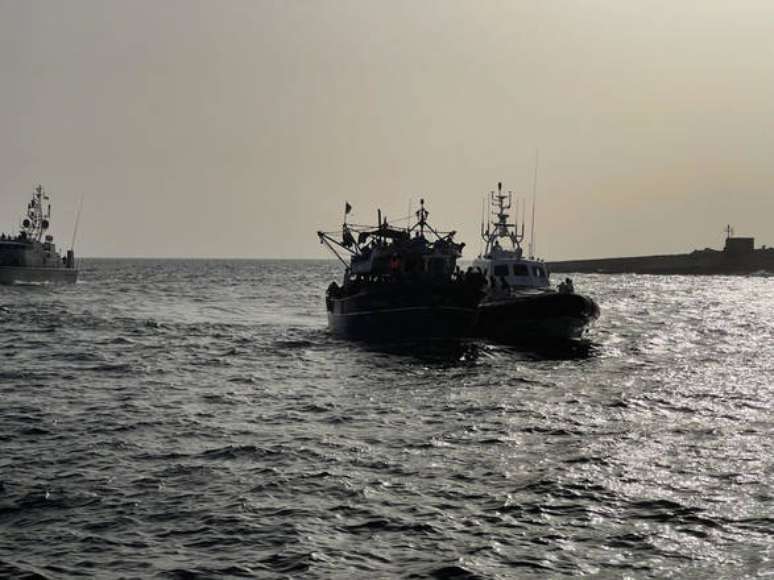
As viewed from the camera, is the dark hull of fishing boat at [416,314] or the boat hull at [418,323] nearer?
the dark hull of fishing boat at [416,314]

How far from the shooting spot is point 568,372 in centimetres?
2870

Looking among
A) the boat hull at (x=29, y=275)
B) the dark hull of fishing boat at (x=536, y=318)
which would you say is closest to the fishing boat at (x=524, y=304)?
the dark hull of fishing boat at (x=536, y=318)

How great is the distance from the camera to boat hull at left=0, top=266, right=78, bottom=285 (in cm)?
8212

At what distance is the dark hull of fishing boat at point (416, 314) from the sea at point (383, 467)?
3.28 m

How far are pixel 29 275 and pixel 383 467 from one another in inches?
3152

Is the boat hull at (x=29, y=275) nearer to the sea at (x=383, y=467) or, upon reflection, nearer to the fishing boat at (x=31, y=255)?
the fishing boat at (x=31, y=255)

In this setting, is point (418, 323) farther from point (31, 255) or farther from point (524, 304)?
point (31, 255)

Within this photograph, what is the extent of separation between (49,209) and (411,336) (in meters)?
64.9

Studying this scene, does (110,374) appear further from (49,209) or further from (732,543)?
(49,209)

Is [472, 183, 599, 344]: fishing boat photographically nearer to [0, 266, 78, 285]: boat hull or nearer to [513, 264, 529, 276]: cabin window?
[513, 264, 529, 276]: cabin window

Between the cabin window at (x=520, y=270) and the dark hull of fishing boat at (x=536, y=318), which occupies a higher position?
the cabin window at (x=520, y=270)

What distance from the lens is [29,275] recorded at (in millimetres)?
84688

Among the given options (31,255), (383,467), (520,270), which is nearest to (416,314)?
(520,270)

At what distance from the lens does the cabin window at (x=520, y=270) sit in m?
41.3
